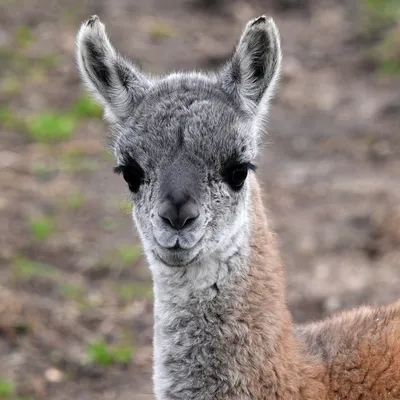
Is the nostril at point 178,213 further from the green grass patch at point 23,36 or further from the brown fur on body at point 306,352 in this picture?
the green grass patch at point 23,36

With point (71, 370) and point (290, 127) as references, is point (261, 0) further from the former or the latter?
point (71, 370)

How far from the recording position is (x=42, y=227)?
9930 millimetres

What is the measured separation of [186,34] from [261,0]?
62.6 inches

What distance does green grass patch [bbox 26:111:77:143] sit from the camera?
12.1 meters

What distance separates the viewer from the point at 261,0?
15.8 m

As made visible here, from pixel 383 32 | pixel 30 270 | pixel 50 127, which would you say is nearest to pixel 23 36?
pixel 50 127

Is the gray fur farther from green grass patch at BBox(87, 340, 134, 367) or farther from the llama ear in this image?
green grass patch at BBox(87, 340, 134, 367)

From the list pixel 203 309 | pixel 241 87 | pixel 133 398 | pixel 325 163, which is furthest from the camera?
pixel 325 163

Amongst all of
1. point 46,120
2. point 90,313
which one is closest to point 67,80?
point 46,120

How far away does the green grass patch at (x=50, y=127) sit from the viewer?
12062 millimetres

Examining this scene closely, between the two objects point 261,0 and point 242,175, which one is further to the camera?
point 261,0

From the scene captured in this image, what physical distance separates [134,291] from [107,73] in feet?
12.2

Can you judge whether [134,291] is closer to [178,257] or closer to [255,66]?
[255,66]

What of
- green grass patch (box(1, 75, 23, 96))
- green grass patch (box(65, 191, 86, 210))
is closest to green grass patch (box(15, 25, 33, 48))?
green grass patch (box(1, 75, 23, 96))
